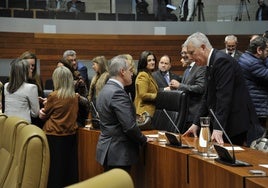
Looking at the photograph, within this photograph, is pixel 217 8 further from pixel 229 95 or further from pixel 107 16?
pixel 229 95

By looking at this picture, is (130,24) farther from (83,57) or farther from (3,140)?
(3,140)

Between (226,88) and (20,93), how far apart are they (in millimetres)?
1979

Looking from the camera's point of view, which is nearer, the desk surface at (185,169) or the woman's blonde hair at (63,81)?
the desk surface at (185,169)

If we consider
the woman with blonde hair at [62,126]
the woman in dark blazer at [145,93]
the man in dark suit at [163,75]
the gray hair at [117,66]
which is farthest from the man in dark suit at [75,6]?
the gray hair at [117,66]

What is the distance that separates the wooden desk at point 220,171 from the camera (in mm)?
2139

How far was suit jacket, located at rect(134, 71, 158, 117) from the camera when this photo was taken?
464 centimetres

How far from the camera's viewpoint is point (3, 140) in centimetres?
230

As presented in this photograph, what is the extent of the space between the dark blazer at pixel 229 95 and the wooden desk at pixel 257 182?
1028 millimetres

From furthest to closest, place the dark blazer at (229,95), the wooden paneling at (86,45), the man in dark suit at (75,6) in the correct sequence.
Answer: the man in dark suit at (75,6) < the wooden paneling at (86,45) < the dark blazer at (229,95)

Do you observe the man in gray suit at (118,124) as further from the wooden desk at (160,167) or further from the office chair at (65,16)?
the office chair at (65,16)

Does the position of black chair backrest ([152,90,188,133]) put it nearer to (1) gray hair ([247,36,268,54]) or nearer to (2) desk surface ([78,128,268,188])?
(2) desk surface ([78,128,268,188])

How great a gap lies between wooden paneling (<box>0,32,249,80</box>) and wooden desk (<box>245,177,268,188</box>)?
8.40 metres

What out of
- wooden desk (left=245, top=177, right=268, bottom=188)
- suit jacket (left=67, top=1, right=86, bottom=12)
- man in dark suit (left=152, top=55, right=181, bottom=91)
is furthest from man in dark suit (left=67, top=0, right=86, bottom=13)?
wooden desk (left=245, top=177, right=268, bottom=188)

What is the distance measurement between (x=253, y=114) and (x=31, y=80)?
2424mm
